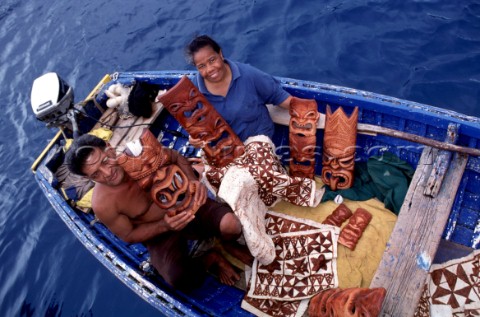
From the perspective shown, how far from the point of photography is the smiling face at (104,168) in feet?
10.8

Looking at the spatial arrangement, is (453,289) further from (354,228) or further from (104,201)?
(104,201)

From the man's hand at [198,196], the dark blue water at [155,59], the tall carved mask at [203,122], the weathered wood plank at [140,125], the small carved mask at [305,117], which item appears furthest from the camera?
the dark blue water at [155,59]

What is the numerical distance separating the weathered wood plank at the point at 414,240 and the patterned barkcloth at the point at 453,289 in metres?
0.39

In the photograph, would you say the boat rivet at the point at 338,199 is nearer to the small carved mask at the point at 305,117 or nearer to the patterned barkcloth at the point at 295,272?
the patterned barkcloth at the point at 295,272

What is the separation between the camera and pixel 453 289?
360 centimetres

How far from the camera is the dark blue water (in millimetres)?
6109

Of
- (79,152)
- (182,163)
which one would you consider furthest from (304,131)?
(79,152)

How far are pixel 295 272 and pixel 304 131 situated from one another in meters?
1.48

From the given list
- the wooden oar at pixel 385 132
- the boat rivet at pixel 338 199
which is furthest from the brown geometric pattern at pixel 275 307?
the wooden oar at pixel 385 132

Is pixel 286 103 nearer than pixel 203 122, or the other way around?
pixel 203 122

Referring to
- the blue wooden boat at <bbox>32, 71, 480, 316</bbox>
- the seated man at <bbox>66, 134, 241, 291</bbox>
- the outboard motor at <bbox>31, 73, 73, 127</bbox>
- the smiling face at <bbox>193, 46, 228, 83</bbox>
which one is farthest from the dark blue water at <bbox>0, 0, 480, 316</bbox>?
the smiling face at <bbox>193, 46, 228, 83</bbox>

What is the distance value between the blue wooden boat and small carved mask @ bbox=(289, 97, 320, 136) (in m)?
0.39

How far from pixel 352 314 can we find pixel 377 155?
2.12 metres

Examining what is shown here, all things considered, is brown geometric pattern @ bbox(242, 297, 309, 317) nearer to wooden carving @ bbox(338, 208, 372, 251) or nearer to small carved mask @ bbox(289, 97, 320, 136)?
wooden carving @ bbox(338, 208, 372, 251)
